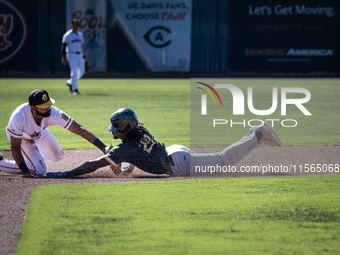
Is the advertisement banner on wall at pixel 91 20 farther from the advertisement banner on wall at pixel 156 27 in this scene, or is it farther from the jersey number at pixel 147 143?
the jersey number at pixel 147 143

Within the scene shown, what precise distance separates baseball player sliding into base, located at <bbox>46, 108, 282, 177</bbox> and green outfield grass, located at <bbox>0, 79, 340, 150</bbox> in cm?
235

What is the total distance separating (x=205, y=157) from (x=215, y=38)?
20.5 m

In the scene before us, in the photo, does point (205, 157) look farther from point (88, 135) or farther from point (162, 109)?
point (162, 109)

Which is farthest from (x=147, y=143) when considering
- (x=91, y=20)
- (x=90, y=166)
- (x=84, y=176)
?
(x=91, y=20)

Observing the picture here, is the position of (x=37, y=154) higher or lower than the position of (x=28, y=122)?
lower

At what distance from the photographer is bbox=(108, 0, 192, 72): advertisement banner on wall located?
2548 centimetres

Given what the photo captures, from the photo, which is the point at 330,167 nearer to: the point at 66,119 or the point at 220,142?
the point at 220,142

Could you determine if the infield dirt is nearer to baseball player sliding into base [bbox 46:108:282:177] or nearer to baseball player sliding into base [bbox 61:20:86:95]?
baseball player sliding into base [bbox 46:108:282:177]

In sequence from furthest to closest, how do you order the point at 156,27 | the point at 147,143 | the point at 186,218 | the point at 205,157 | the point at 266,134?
the point at 156,27, the point at 266,134, the point at 205,157, the point at 147,143, the point at 186,218

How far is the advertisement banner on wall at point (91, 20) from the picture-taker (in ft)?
81.9

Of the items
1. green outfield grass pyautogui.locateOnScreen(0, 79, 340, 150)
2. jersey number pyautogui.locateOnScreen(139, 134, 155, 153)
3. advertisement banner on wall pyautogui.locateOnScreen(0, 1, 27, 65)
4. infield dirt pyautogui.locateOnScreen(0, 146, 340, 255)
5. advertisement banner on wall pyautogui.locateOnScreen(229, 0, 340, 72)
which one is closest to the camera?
infield dirt pyautogui.locateOnScreen(0, 146, 340, 255)

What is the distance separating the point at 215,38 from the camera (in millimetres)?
26016

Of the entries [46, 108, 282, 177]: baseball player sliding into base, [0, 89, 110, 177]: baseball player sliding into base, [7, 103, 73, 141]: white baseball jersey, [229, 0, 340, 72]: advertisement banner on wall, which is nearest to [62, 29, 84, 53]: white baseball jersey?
[0, 89, 110, 177]: baseball player sliding into base

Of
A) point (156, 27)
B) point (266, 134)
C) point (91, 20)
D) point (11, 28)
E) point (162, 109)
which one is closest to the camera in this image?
point (266, 134)
